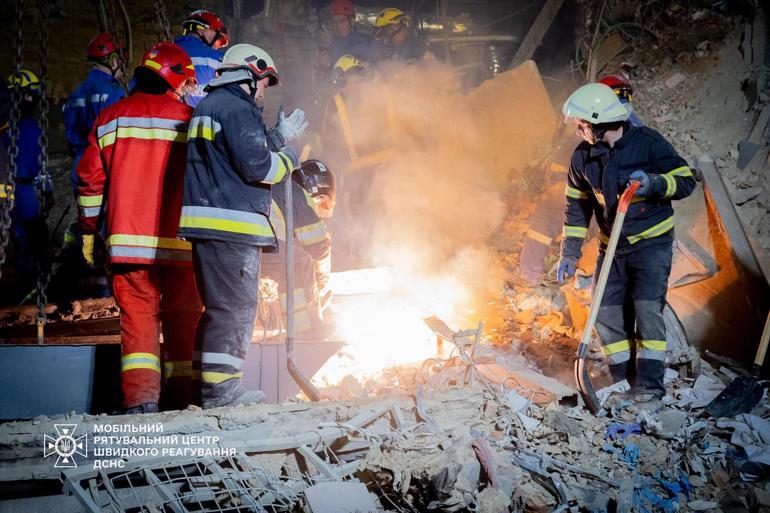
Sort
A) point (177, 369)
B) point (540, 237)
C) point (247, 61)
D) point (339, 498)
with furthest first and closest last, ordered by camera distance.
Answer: point (540, 237), point (177, 369), point (247, 61), point (339, 498)

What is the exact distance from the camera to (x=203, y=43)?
5266 mm

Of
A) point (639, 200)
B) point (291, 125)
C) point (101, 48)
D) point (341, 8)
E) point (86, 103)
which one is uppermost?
point (341, 8)

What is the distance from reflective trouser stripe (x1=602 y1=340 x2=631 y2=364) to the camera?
3895 millimetres

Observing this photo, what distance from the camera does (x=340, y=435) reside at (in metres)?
2.58

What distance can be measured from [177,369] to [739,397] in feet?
13.6

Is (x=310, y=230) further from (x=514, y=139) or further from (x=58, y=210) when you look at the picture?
(x=58, y=210)

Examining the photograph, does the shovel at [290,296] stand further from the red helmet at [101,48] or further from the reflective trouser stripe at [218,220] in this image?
the red helmet at [101,48]

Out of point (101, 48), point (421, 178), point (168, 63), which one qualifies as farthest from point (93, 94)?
point (421, 178)

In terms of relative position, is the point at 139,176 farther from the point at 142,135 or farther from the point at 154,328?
the point at 154,328

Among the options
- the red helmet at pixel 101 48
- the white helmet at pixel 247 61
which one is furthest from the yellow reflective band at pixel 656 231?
the red helmet at pixel 101 48

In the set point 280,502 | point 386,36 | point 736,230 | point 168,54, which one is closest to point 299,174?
point 168,54

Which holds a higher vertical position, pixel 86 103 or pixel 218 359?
pixel 86 103

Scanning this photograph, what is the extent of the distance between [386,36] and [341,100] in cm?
216

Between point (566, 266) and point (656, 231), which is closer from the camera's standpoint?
point (656, 231)
